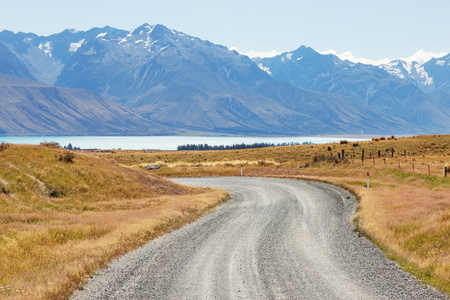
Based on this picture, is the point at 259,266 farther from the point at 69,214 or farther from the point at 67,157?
the point at 67,157

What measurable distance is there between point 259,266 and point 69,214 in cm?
1331

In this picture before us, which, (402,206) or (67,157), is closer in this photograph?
(402,206)

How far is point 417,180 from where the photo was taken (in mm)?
38719

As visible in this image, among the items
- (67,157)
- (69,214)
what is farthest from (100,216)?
(67,157)

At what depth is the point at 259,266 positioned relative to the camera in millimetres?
13766

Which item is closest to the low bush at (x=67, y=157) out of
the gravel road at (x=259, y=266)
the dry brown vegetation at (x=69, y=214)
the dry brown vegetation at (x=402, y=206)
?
the dry brown vegetation at (x=69, y=214)

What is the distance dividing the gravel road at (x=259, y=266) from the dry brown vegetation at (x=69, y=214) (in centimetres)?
106

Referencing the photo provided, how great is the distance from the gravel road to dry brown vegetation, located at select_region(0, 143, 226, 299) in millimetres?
1064

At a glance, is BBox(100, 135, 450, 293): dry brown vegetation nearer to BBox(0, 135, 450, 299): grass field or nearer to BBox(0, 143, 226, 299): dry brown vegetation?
BBox(0, 135, 450, 299): grass field

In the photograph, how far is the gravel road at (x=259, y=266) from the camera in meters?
11.2

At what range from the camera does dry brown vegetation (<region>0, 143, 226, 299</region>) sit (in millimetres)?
12719

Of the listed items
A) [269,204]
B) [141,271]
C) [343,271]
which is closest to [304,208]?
[269,204]

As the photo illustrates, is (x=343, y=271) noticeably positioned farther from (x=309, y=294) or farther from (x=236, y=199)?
(x=236, y=199)

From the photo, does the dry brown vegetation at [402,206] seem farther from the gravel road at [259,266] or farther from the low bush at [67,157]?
the low bush at [67,157]
